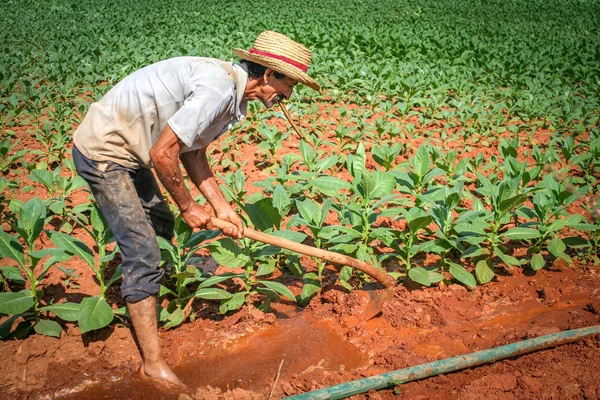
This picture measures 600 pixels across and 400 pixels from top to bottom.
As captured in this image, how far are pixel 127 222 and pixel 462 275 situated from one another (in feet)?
7.18

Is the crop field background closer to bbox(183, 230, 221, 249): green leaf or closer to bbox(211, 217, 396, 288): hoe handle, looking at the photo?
bbox(183, 230, 221, 249): green leaf

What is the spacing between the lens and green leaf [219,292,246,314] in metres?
3.39

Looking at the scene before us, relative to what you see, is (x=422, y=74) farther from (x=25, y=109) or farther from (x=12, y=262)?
(x=12, y=262)

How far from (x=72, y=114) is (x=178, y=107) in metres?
5.13

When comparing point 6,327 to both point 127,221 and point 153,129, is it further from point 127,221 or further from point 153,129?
point 153,129

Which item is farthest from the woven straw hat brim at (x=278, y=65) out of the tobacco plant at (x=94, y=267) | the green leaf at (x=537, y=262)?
the green leaf at (x=537, y=262)

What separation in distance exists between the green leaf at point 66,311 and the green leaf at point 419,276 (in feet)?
6.68

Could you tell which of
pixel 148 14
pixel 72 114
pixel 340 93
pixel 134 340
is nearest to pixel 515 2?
pixel 148 14

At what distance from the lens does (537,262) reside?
3883mm

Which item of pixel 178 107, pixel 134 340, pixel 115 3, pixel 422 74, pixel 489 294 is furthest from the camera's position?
pixel 115 3

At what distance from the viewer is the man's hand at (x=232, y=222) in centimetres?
301

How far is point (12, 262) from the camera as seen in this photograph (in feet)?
13.0

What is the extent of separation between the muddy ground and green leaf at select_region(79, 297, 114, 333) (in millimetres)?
303

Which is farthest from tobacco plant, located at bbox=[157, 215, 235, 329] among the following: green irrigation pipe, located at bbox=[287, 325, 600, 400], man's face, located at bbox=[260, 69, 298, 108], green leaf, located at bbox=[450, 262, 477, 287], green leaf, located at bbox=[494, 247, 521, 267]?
green leaf, located at bbox=[494, 247, 521, 267]
